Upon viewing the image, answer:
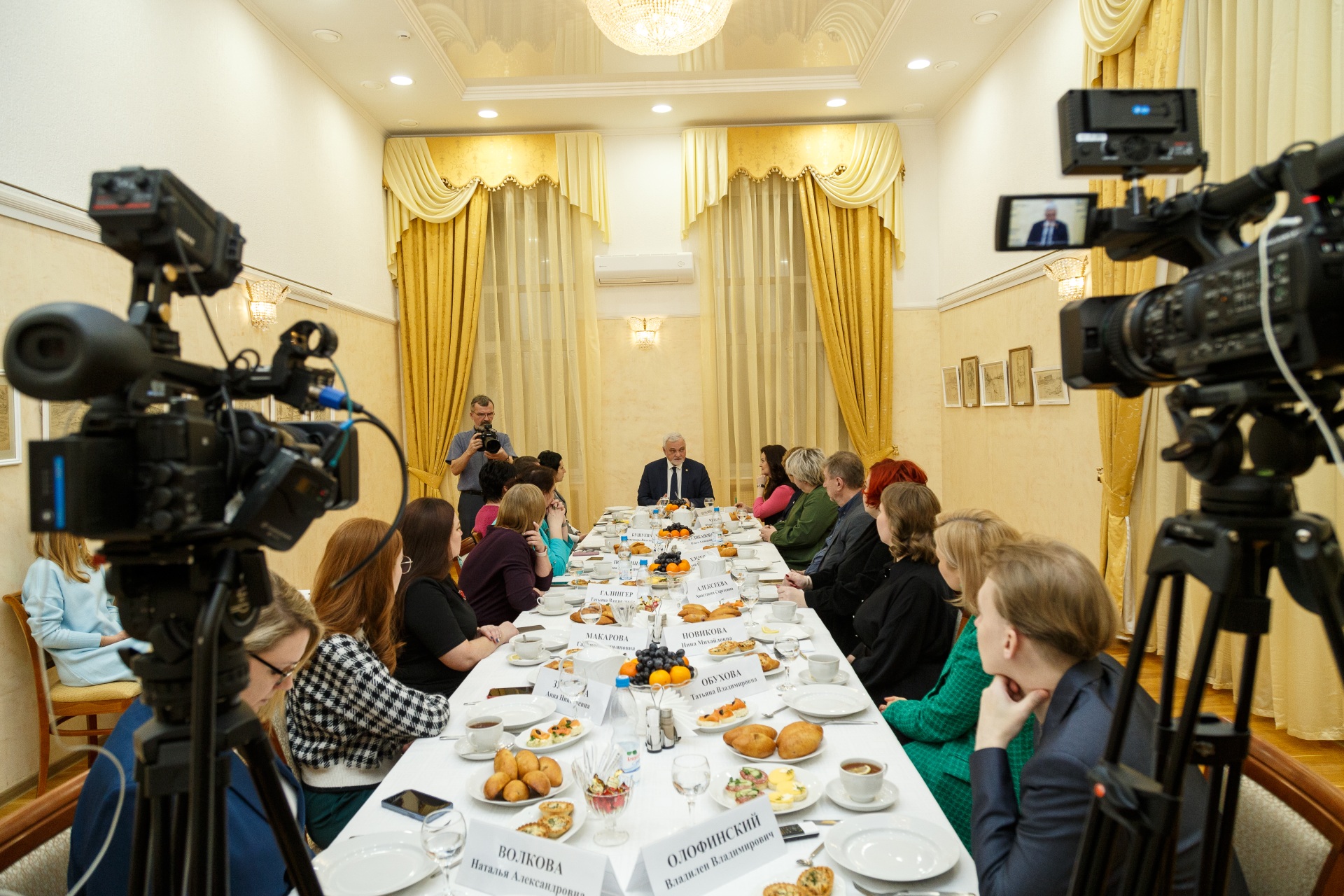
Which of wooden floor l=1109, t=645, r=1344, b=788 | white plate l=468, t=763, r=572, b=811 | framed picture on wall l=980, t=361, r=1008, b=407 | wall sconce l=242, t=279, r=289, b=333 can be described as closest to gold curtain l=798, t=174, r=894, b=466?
framed picture on wall l=980, t=361, r=1008, b=407

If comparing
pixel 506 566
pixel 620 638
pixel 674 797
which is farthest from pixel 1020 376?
pixel 674 797

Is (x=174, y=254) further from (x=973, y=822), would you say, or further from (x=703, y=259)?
(x=703, y=259)

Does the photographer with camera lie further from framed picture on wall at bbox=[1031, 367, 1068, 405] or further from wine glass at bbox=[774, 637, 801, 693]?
framed picture on wall at bbox=[1031, 367, 1068, 405]

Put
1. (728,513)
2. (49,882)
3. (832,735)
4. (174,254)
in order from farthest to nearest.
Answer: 1. (728,513)
2. (832,735)
3. (49,882)
4. (174,254)

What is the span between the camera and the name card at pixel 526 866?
1.21m

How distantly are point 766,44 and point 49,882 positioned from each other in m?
6.50

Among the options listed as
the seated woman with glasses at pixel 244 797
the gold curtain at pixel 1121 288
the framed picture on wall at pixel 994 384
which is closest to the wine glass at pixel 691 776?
the seated woman with glasses at pixel 244 797

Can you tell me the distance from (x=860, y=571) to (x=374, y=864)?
8.00 feet

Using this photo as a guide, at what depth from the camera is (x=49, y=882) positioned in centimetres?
134

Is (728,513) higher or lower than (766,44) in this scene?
lower

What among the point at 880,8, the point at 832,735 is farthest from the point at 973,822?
the point at 880,8

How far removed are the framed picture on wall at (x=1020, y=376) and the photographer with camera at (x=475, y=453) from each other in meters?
3.72

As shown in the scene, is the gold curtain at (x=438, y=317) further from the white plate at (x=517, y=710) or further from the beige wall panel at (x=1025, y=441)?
the white plate at (x=517, y=710)

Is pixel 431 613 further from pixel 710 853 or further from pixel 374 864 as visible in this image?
pixel 710 853
